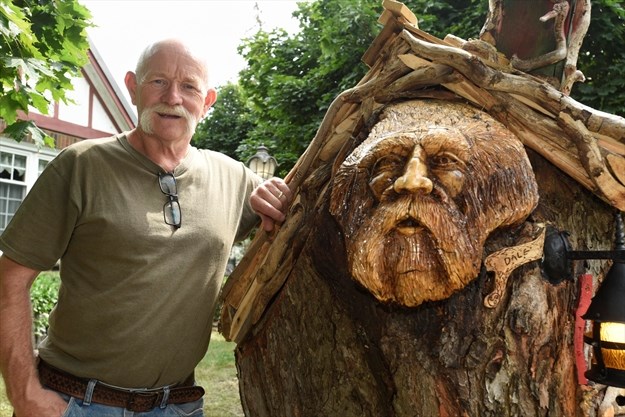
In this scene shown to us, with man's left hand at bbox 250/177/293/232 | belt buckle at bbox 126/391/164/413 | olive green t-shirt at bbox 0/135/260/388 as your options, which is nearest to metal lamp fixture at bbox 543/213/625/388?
man's left hand at bbox 250/177/293/232

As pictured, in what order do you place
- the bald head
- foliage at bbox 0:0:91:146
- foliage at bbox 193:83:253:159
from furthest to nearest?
foliage at bbox 193:83:253:159
foliage at bbox 0:0:91:146
the bald head

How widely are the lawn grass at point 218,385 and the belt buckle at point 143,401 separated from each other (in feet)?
14.3

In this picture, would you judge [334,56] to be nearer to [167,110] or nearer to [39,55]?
[39,55]

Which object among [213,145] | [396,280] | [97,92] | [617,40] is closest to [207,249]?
[396,280]

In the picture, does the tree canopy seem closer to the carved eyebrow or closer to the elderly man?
the carved eyebrow

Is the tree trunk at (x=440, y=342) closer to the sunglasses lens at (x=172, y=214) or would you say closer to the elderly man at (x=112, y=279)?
the elderly man at (x=112, y=279)

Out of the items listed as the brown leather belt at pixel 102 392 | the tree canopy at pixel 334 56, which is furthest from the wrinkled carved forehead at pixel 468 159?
the tree canopy at pixel 334 56

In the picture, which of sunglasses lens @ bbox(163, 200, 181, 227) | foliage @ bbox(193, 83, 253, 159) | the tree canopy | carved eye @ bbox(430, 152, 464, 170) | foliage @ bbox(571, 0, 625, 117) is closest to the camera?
carved eye @ bbox(430, 152, 464, 170)

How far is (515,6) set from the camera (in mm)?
2055

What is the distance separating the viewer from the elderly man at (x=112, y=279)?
223 centimetres

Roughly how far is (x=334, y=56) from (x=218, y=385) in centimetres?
452

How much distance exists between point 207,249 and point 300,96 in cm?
514

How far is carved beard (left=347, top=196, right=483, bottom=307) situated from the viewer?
4.92ft

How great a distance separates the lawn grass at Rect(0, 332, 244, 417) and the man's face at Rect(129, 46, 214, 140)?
4786 millimetres
